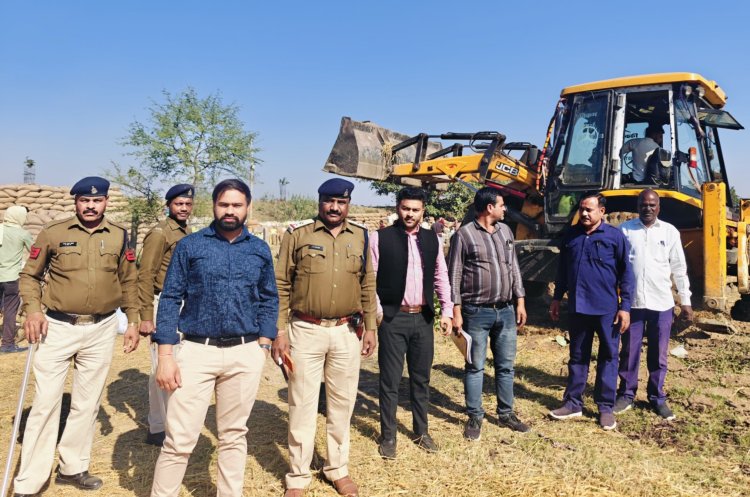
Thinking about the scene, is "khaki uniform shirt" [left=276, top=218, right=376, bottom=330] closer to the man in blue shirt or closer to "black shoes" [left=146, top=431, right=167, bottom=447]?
the man in blue shirt

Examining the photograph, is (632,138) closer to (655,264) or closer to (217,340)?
(655,264)

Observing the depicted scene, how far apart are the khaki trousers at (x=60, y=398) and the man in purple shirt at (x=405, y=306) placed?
1.82m

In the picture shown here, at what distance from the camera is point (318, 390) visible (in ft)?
10.3

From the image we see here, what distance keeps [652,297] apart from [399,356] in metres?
2.37

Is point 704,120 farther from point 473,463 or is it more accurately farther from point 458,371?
point 473,463

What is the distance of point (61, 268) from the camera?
314cm

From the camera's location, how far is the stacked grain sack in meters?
17.0

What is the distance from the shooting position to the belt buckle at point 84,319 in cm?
313

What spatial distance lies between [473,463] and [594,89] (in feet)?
17.4

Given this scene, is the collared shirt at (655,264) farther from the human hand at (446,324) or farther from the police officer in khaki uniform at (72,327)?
the police officer in khaki uniform at (72,327)

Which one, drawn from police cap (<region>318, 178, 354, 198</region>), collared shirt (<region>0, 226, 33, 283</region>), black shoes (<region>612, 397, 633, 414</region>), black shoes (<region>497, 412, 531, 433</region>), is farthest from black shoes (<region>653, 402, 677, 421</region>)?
collared shirt (<region>0, 226, 33, 283</region>)

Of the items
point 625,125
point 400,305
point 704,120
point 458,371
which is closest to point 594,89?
point 625,125

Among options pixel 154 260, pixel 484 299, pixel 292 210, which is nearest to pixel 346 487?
pixel 484 299

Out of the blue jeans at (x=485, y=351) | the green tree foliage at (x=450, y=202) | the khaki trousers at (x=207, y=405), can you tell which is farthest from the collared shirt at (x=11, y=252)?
the green tree foliage at (x=450, y=202)
